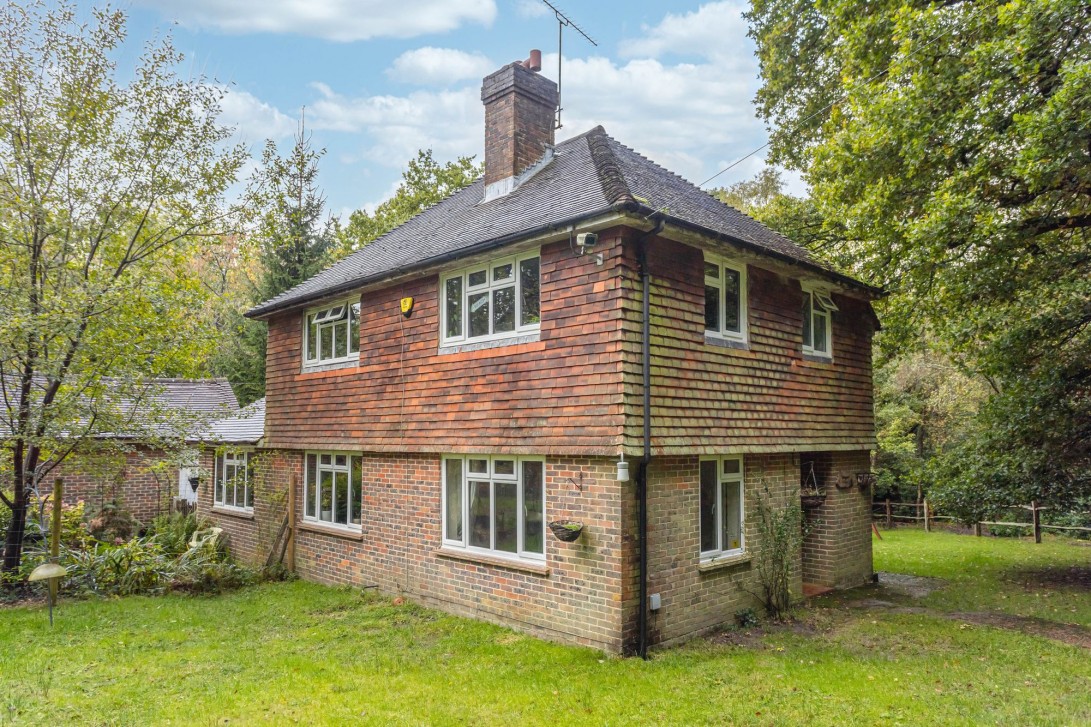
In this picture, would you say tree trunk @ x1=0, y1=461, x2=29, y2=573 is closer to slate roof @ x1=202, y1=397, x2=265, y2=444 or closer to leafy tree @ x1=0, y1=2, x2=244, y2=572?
leafy tree @ x1=0, y1=2, x2=244, y2=572

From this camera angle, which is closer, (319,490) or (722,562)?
(722,562)

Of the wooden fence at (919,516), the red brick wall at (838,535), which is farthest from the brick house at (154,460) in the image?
the wooden fence at (919,516)

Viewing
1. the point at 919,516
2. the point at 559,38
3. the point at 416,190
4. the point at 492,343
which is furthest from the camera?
the point at 416,190

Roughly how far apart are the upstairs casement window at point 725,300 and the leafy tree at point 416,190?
62.8ft

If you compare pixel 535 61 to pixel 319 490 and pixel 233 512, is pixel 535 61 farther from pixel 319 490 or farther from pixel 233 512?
pixel 233 512

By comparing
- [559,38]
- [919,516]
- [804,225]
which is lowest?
[919,516]

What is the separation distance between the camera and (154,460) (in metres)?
13.3

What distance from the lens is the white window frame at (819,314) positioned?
34.6 feet

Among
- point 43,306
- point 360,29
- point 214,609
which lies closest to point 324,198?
point 360,29

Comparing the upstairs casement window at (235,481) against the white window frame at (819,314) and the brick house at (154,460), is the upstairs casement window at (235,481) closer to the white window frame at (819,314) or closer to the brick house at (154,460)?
the brick house at (154,460)

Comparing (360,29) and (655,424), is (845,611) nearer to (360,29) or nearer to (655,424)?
(655,424)

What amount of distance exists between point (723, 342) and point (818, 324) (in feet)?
10.0

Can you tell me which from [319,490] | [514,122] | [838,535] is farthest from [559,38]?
[838,535]

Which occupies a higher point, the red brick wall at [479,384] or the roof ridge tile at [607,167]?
the roof ridge tile at [607,167]
